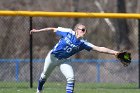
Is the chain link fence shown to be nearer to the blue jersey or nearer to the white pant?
the white pant

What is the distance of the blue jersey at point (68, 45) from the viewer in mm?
13031

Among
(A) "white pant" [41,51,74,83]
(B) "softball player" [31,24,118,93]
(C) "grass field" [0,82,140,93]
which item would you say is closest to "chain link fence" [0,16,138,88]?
(C) "grass field" [0,82,140,93]

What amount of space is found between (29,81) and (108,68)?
2.64 metres

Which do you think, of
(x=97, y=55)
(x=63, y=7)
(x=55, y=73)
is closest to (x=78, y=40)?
(x=55, y=73)

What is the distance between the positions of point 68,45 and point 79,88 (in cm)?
318

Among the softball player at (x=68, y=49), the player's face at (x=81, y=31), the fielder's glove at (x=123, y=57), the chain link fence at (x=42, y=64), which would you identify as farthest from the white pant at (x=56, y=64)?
the chain link fence at (x=42, y=64)

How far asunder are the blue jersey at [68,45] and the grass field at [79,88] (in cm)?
195

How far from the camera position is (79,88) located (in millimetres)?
16156

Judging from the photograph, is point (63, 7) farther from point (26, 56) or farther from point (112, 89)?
point (112, 89)

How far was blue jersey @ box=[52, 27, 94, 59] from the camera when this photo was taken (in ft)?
42.8

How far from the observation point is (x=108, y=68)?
1867 cm

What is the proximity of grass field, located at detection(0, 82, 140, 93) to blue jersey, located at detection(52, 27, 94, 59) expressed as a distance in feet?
6.40

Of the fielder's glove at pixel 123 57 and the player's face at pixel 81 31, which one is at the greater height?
the player's face at pixel 81 31

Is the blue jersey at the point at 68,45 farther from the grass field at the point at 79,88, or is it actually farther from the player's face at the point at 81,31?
the grass field at the point at 79,88
